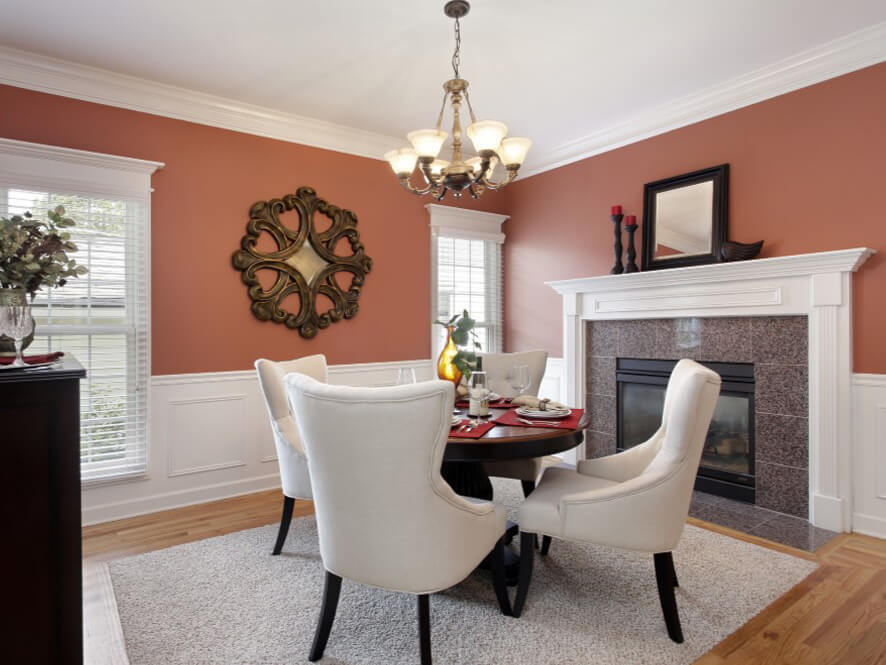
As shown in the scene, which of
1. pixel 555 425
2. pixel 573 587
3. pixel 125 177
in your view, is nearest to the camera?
pixel 555 425

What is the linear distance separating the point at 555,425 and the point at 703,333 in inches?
80.6

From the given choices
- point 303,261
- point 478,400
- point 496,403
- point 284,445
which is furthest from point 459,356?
point 303,261

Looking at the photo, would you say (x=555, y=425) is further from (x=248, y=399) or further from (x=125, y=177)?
(x=125, y=177)

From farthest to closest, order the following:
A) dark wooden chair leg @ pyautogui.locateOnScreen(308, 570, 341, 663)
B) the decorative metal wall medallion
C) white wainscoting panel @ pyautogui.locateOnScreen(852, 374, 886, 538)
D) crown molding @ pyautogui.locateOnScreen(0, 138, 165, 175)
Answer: the decorative metal wall medallion < crown molding @ pyautogui.locateOnScreen(0, 138, 165, 175) < white wainscoting panel @ pyautogui.locateOnScreen(852, 374, 886, 538) < dark wooden chair leg @ pyautogui.locateOnScreen(308, 570, 341, 663)

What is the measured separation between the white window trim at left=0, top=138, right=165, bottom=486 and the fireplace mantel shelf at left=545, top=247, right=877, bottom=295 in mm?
3220

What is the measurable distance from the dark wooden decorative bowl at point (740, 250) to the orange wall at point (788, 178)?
10cm

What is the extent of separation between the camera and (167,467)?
3.50 meters

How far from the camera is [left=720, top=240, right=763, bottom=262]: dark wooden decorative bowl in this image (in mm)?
3365

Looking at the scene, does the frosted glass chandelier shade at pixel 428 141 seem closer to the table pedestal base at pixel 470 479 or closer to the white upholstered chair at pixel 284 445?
the white upholstered chair at pixel 284 445

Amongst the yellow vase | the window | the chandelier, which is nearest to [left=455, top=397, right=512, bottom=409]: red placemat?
the yellow vase

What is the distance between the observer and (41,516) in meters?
1.13

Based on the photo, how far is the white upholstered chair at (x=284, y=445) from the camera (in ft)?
8.38

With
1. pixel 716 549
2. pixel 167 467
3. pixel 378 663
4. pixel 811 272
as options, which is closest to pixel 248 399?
pixel 167 467

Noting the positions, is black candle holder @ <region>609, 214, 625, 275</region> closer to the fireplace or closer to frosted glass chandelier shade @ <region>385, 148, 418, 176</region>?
the fireplace
